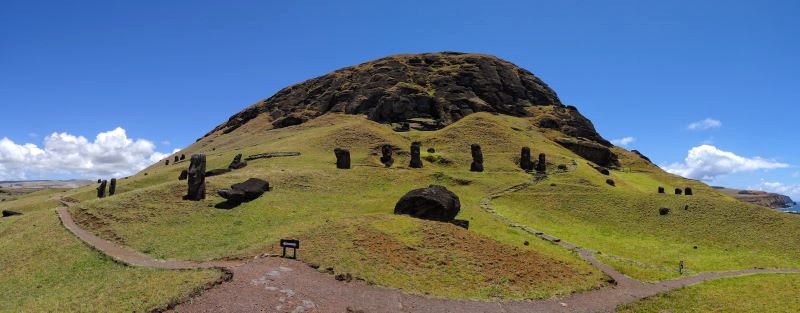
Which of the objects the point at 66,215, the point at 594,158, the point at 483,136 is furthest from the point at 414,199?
the point at 594,158

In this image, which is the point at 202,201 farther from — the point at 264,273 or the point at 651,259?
the point at 651,259

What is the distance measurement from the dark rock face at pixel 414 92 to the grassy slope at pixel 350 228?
190ft

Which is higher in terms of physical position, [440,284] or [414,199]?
[414,199]

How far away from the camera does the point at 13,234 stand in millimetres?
45562

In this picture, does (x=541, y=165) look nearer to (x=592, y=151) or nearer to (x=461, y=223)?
(x=592, y=151)

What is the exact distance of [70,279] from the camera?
32.3 m

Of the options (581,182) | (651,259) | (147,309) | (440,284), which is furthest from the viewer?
(581,182)

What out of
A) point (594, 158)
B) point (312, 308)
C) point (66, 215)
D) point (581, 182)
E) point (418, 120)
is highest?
point (418, 120)

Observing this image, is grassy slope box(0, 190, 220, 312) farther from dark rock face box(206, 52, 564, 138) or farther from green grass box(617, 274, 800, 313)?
dark rock face box(206, 52, 564, 138)

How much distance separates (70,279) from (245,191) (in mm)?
23336

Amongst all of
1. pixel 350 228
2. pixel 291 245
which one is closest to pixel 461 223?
pixel 350 228

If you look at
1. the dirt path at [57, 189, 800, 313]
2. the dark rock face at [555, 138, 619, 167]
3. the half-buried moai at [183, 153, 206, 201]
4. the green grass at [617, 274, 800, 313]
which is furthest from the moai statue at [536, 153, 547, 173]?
the half-buried moai at [183, 153, 206, 201]

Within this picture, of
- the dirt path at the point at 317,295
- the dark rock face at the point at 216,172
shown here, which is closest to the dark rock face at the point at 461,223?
the dirt path at the point at 317,295

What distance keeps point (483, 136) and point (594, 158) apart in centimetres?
2799
